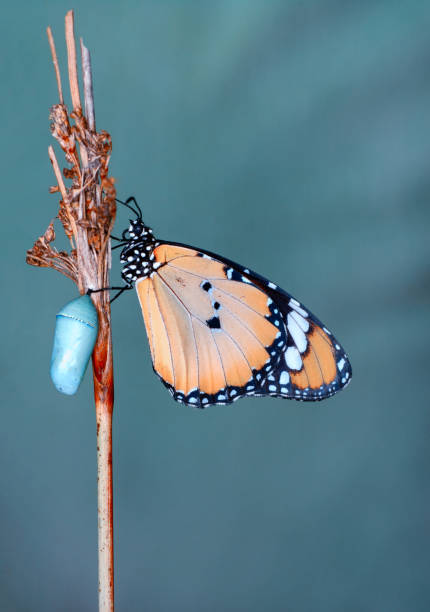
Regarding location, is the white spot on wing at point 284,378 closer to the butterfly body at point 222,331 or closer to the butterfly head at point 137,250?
the butterfly body at point 222,331

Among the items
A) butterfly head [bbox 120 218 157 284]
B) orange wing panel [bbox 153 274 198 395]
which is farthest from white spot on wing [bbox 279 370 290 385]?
butterfly head [bbox 120 218 157 284]

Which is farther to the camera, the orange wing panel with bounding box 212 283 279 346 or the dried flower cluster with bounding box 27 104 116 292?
the orange wing panel with bounding box 212 283 279 346

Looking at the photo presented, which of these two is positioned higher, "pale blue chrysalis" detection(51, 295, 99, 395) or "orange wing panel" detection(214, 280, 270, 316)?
"orange wing panel" detection(214, 280, 270, 316)

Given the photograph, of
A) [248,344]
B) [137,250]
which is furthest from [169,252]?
[248,344]

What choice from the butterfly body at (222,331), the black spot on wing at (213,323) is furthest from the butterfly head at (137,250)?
the black spot on wing at (213,323)

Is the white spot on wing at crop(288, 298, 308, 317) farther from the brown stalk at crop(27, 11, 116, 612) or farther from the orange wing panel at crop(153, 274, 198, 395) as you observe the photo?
the brown stalk at crop(27, 11, 116, 612)

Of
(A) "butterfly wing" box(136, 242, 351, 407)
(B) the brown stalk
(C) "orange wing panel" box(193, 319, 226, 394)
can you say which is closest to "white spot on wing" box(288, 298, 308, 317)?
(A) "butterfly wing" box(136, 242, 351, 407)

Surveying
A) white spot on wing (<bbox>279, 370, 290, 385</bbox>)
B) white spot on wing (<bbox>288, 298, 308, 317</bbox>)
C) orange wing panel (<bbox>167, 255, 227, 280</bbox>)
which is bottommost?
white spot on wing (<bbox>279, 370, 290, 385</bbox>)

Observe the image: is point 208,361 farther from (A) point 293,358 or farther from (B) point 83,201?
(B) point 83,201
